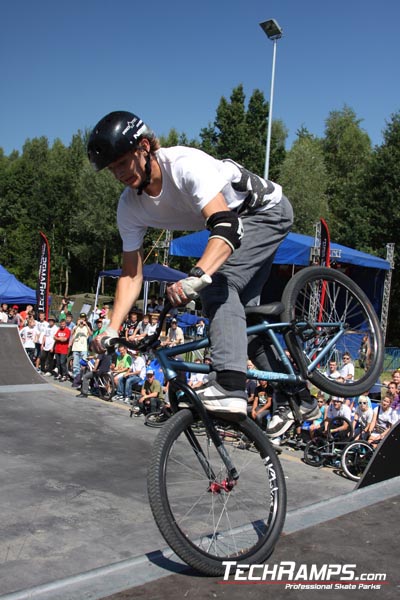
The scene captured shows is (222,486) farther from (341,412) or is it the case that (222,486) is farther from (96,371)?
(96,371)

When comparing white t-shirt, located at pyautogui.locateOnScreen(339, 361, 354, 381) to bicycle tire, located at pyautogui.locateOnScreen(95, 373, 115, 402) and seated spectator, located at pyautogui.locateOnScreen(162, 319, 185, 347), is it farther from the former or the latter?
bicycle tire, located at pyautogui.locateOnScreen(95, 373, 115, 402)

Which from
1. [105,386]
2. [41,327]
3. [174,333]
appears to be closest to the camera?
[105,386]

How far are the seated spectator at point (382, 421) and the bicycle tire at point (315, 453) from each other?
789 mm

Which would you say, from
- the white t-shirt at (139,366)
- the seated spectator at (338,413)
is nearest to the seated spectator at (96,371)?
the white t-shirt at (139,366)

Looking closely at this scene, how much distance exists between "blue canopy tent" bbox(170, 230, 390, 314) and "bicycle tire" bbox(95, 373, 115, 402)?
15.9 ft

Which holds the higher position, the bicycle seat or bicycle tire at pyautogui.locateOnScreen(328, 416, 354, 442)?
the bicycle seat

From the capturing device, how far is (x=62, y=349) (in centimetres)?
1554

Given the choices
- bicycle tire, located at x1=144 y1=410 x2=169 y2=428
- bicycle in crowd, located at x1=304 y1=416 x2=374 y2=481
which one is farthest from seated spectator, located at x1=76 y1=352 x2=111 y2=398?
bicycle in crowd, located at x1=304 y1=416 x2=374 y2=481

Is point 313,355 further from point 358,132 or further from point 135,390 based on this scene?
point 358,132

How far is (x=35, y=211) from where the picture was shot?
5081cm

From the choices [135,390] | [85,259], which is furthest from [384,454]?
[85,259]

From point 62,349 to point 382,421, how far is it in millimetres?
9440

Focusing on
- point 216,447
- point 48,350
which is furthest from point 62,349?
point 216,447

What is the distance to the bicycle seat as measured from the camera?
10.9 feet
